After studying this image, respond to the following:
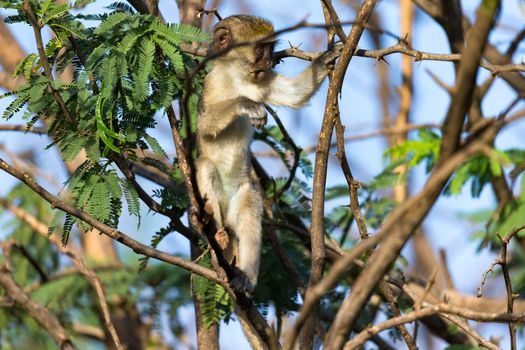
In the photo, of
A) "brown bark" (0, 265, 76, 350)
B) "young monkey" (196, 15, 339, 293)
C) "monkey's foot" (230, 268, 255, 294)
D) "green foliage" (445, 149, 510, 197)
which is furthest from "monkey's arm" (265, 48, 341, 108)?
"brown bark" (0, 265, 76, 350)

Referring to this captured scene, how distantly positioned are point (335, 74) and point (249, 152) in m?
2.32

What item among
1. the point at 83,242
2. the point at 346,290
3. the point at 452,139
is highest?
the point at 83,242

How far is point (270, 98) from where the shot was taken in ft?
21.5

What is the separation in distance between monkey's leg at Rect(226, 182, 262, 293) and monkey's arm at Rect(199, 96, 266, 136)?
1.90ft

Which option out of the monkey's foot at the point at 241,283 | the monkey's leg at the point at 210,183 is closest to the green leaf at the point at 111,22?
the monkey's leg at the point at 210,183

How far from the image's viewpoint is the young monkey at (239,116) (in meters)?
6.39

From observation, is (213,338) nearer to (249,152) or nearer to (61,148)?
(249,152)

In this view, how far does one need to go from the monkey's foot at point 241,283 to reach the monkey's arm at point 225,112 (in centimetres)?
122

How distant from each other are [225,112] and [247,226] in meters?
0.90

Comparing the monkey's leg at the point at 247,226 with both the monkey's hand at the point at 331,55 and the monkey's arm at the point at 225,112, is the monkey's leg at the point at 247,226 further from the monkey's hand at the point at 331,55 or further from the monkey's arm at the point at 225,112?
the monkey's hand at the point at 331,55

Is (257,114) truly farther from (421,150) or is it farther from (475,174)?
(475,174)

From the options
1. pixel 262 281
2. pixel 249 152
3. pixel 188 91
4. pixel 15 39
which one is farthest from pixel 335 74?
pixel 15 39

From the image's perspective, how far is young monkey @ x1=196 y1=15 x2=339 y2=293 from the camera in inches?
251

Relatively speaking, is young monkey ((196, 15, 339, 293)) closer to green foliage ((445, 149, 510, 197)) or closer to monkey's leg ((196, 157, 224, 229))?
monkey's leg ((196, 157, 224, 229))
